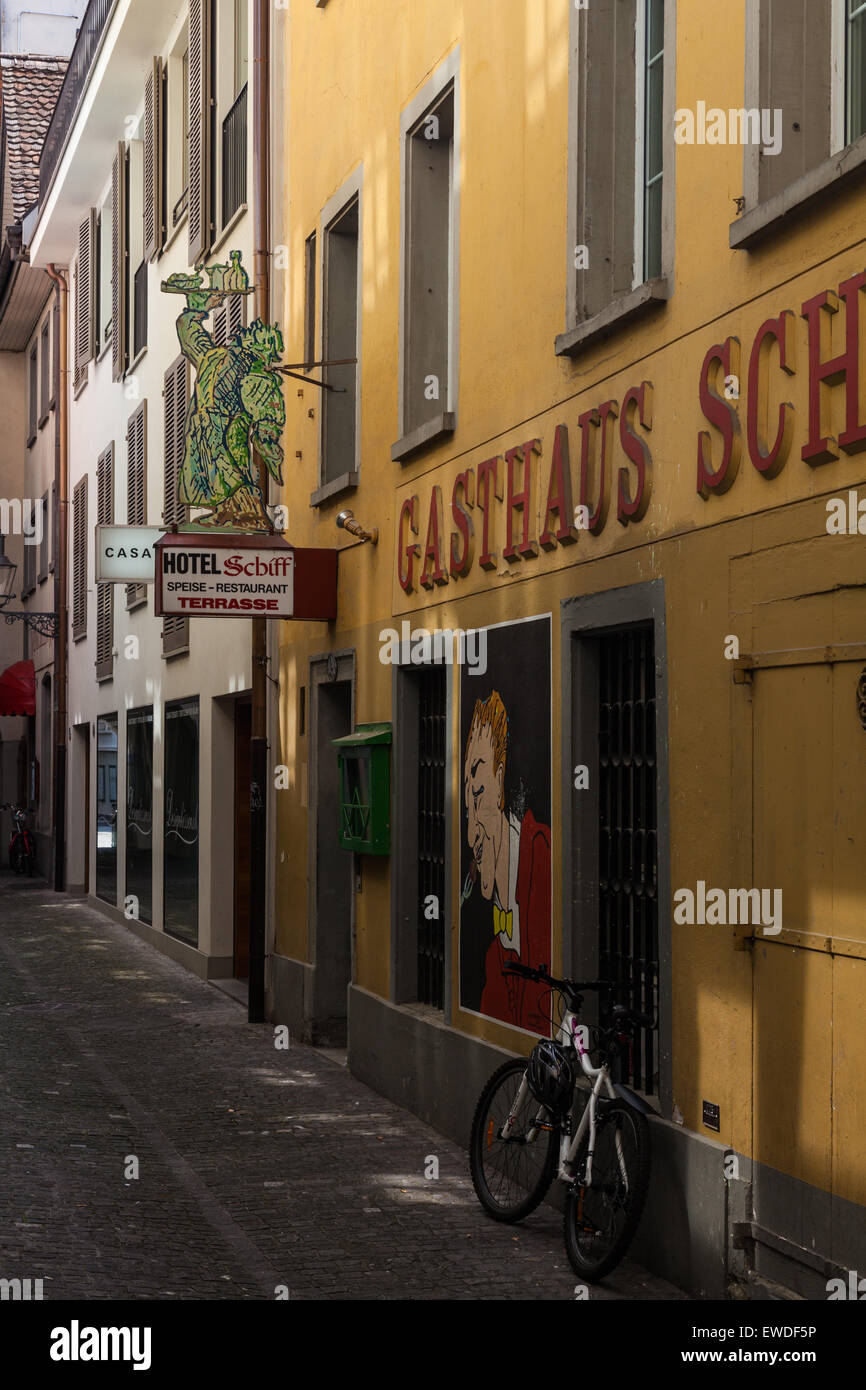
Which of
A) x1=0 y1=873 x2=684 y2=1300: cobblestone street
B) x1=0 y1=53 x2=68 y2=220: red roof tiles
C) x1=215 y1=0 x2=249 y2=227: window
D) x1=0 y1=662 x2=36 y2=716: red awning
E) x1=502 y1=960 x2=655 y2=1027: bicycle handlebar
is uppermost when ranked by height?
x1=0 y1=53 x2=68 y2=220: red roof tiles

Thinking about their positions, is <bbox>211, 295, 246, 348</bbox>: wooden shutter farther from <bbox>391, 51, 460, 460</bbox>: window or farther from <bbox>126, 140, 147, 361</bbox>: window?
<bbox>391, 51, 460, 460</bbox>: window

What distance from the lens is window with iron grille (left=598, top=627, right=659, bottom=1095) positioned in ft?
23.6

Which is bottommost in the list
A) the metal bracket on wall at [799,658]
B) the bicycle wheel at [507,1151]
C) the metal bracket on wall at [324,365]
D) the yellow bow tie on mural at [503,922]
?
the bicycle wheel at [507,1151]

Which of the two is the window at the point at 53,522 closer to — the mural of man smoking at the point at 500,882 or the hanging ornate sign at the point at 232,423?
the hanging ornate sign at the point at 232,423

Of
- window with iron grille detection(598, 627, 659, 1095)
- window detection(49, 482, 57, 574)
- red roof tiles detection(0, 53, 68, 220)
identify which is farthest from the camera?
red roof tiles detection(0, 53, 68, 220)

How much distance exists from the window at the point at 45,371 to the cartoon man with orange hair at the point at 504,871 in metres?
22.2

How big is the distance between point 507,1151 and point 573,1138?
813mm

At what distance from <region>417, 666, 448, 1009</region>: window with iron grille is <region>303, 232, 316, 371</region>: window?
11.4 feet

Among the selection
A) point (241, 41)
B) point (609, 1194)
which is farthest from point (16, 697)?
point (609, 1194)

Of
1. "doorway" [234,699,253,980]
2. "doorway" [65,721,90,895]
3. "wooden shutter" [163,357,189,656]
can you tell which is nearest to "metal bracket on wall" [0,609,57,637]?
"doorway" [65,721,90,895]

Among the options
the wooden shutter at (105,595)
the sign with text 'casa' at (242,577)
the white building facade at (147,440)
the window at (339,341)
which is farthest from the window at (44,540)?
the sign with text 'casa' at (242,577)

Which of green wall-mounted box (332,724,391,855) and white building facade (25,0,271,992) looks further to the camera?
white building facade (25,0,271,992)

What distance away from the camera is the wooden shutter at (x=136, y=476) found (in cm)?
2014
